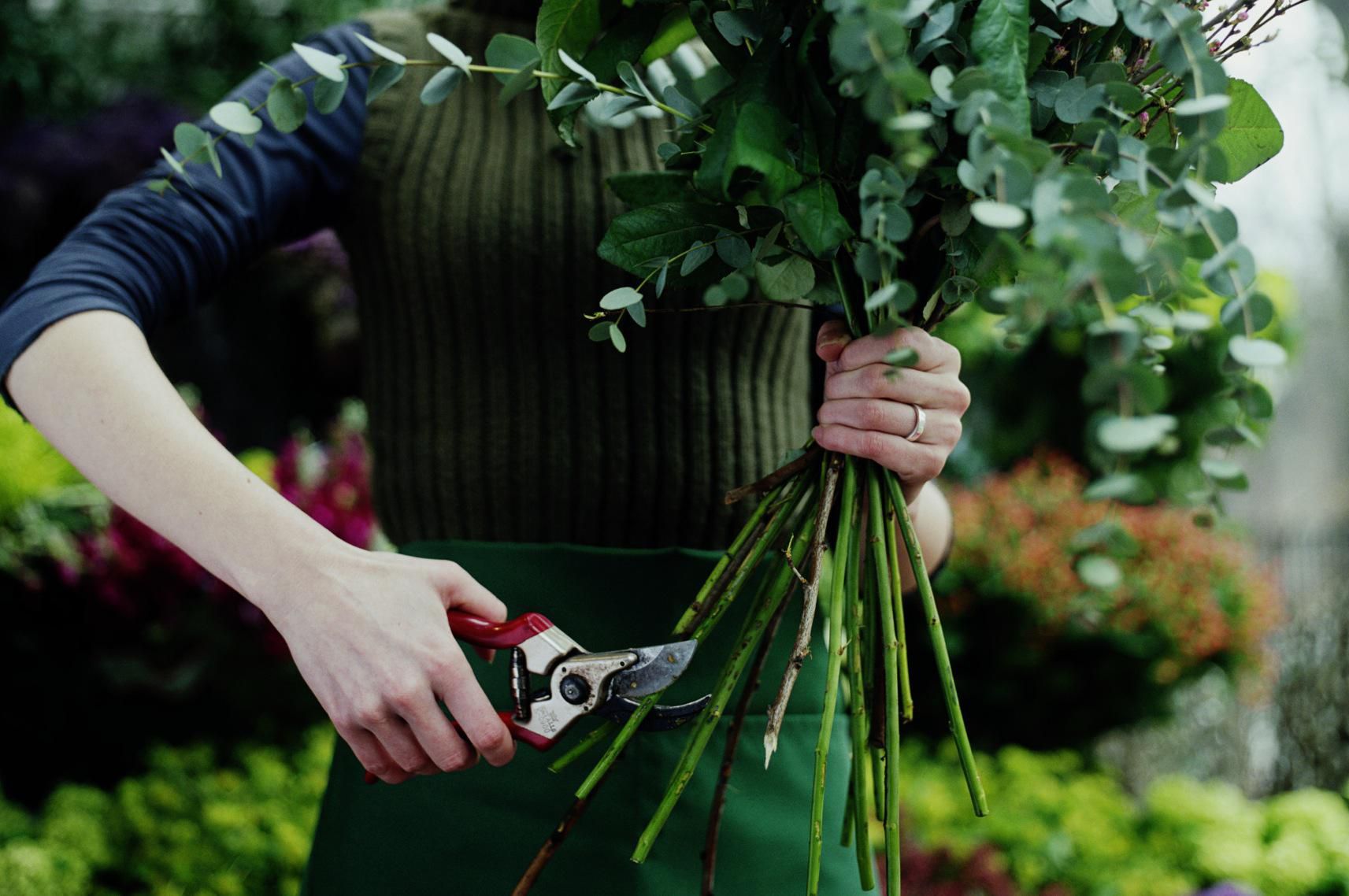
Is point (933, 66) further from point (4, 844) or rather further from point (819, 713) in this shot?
point (4, 844)

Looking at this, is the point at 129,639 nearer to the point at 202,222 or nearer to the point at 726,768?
the point at 202,222

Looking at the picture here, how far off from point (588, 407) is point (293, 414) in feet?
7.94

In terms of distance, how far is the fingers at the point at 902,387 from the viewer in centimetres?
71

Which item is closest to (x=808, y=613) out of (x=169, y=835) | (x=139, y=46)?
(x=169, y=835)

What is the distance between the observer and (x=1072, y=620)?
8.57ft

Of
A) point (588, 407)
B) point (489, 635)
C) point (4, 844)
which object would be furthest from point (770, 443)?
point (4, 844)

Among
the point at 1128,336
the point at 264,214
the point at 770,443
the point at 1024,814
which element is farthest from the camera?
the point at 1024,814

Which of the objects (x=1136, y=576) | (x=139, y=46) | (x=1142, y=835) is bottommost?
(x=1142, y=835)

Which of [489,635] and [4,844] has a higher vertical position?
[489,635]

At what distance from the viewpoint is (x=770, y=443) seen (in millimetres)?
1041

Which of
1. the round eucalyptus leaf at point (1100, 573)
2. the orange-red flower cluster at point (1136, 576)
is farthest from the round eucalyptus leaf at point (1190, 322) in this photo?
the orange-red flower cluster at point (1136, 576)

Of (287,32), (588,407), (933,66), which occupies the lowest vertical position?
(287,32)

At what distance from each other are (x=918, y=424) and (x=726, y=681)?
216 mm

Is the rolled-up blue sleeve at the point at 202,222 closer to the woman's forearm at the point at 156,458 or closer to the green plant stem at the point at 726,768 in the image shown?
the woman's forearm at the point at 156,458
